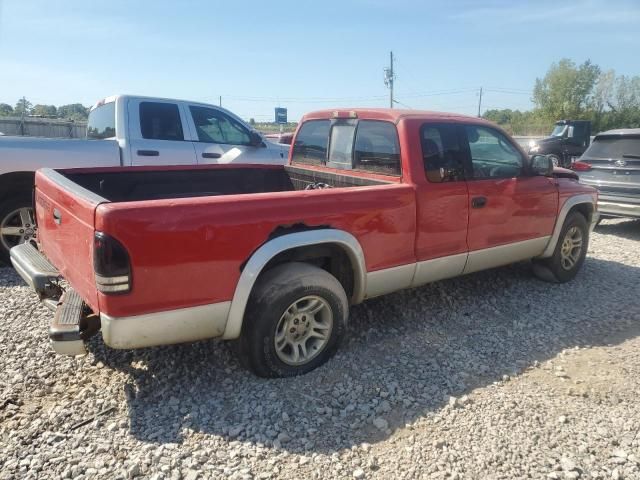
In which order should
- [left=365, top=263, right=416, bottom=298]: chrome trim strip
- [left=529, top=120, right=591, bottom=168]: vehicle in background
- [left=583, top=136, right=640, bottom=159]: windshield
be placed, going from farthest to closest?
1. [left=529, top=120, right=591, bottom=168]: vehicle in background
2. [left=583, top=136, right=640, bottom=159]: windshield
3. [left=365, top=263, right=416, bottom=298]: chrome trim strip

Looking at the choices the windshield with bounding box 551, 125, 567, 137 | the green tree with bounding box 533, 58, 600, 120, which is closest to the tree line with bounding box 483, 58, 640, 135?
the green tree with bounding box 533, 58, 600, 120

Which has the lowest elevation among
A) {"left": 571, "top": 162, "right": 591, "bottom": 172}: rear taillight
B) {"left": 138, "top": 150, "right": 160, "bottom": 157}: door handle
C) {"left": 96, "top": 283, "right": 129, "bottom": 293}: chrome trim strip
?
{"left": 96, "top": 283, "right": 129, "bottom": 293}: chrome trim strip

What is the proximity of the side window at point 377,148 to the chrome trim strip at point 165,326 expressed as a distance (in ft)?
5.77

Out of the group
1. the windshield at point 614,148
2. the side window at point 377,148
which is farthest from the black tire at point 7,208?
the windshield at point 614,148

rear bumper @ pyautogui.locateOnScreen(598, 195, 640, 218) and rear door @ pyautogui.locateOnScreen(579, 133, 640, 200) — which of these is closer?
rear bumper @ pyautogui.locateOnScreen(598, 195, 640, 218)

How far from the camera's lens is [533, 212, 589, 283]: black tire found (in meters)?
4.91

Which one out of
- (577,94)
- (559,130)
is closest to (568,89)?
(577,94)

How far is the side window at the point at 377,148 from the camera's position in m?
3.70

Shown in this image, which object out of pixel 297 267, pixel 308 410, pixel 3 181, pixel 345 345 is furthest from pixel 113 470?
pixel 3 181

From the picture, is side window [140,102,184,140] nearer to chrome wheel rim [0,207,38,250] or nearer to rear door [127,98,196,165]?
rear door [127,98,196,165]

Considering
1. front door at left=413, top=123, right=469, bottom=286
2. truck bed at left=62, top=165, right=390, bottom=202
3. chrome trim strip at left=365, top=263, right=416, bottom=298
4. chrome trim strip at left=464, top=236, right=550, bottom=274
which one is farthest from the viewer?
chrome trim strip at left=464, top=236, right=550, bottom=274

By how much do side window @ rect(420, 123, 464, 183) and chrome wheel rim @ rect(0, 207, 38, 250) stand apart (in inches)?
160

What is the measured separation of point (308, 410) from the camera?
2.79m

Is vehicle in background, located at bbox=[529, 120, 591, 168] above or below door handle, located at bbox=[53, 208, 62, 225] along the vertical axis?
above
